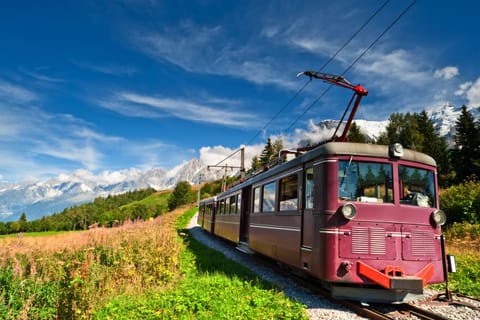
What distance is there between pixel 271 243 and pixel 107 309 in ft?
16.3

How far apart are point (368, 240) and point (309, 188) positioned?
5.47 feet

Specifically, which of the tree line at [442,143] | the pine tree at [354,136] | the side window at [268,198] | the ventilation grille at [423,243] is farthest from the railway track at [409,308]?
the pine tree at [354,136]

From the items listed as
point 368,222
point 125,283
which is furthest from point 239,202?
point 368,222

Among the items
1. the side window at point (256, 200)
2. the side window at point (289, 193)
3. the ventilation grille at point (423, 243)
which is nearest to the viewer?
the ventilation grille at point (423, 243)

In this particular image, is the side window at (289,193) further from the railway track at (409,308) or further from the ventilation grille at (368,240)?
the railway track at (409,308)

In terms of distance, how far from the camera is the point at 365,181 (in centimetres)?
697

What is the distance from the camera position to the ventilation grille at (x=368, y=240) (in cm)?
647

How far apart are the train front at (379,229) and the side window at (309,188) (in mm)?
620

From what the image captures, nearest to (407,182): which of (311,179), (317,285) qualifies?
(311,179)

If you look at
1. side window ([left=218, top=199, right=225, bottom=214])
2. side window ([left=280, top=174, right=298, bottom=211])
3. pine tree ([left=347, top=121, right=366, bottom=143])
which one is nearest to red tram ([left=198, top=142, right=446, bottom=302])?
side window ([left=280, top=174, right=298, bottom=211])

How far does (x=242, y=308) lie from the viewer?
5699 mm

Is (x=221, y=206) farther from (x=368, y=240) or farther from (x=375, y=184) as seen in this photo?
(x=368, y=240)

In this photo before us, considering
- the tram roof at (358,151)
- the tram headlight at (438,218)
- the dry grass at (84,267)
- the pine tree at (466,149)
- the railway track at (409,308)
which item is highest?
the pine tree at (466,149)

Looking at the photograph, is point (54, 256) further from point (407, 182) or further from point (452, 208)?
point (452, 208)
